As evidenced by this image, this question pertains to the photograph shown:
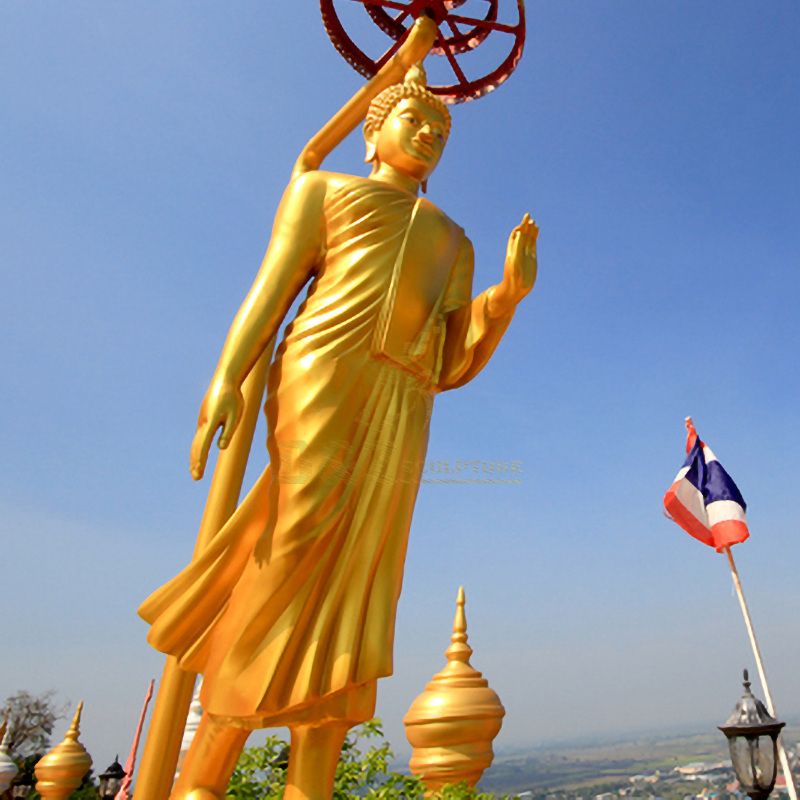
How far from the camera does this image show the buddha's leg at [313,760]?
9.26 feet

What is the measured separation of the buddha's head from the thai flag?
457 centimetres

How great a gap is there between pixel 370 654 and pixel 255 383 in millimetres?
1481

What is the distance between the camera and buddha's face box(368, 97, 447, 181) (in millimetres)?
3910

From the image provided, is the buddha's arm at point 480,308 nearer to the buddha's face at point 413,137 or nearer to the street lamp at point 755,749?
the buddha's face at point 413,137

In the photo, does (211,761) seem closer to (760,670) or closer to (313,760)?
(313,760)

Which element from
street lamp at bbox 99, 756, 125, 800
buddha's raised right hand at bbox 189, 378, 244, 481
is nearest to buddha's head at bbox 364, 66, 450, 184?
buddha's raised right hand at bbox 189, 378, 244, 481

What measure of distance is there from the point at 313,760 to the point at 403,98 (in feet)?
10.9

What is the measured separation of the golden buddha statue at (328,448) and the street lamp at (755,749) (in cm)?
277

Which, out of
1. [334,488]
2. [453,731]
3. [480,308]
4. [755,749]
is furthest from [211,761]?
[755,749]

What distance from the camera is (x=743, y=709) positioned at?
14.9ft

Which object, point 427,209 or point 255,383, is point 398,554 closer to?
point 255,383

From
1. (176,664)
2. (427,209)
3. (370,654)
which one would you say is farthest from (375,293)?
(176,664)

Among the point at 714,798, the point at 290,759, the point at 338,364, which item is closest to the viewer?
the point at 290,759

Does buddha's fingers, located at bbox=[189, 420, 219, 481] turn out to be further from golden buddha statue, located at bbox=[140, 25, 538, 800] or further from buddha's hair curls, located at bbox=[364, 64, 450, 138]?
buddha's hair curls, located at bbox=[364, 64, 450, 138]
